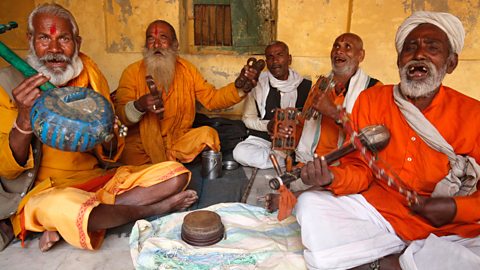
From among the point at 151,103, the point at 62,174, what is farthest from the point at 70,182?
the point at 151,103

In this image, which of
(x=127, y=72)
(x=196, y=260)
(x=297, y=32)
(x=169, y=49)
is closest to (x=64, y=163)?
(x=196, y=260)

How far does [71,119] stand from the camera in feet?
7.13

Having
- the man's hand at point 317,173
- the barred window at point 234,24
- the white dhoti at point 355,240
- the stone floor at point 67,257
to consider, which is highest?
the barred window at point 234,24

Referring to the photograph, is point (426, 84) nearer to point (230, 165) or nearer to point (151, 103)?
point (151, 103)

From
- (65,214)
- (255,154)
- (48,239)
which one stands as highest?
(65,214)

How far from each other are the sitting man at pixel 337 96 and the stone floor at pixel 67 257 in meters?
1.61

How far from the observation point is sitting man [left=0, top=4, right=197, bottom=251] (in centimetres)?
232

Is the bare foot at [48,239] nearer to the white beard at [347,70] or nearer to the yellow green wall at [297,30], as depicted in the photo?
the white beard at [347,70]

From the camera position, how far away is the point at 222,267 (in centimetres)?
229

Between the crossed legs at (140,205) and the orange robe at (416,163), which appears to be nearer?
the orange robe at (416,163)

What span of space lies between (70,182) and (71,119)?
0.79 metres

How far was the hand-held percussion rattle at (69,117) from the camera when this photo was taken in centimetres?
214

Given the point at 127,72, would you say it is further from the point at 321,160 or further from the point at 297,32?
the point at 321,160

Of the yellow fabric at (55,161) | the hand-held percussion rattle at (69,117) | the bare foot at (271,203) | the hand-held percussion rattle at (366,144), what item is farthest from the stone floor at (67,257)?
the hand-held percussion rattle at (366,144)
